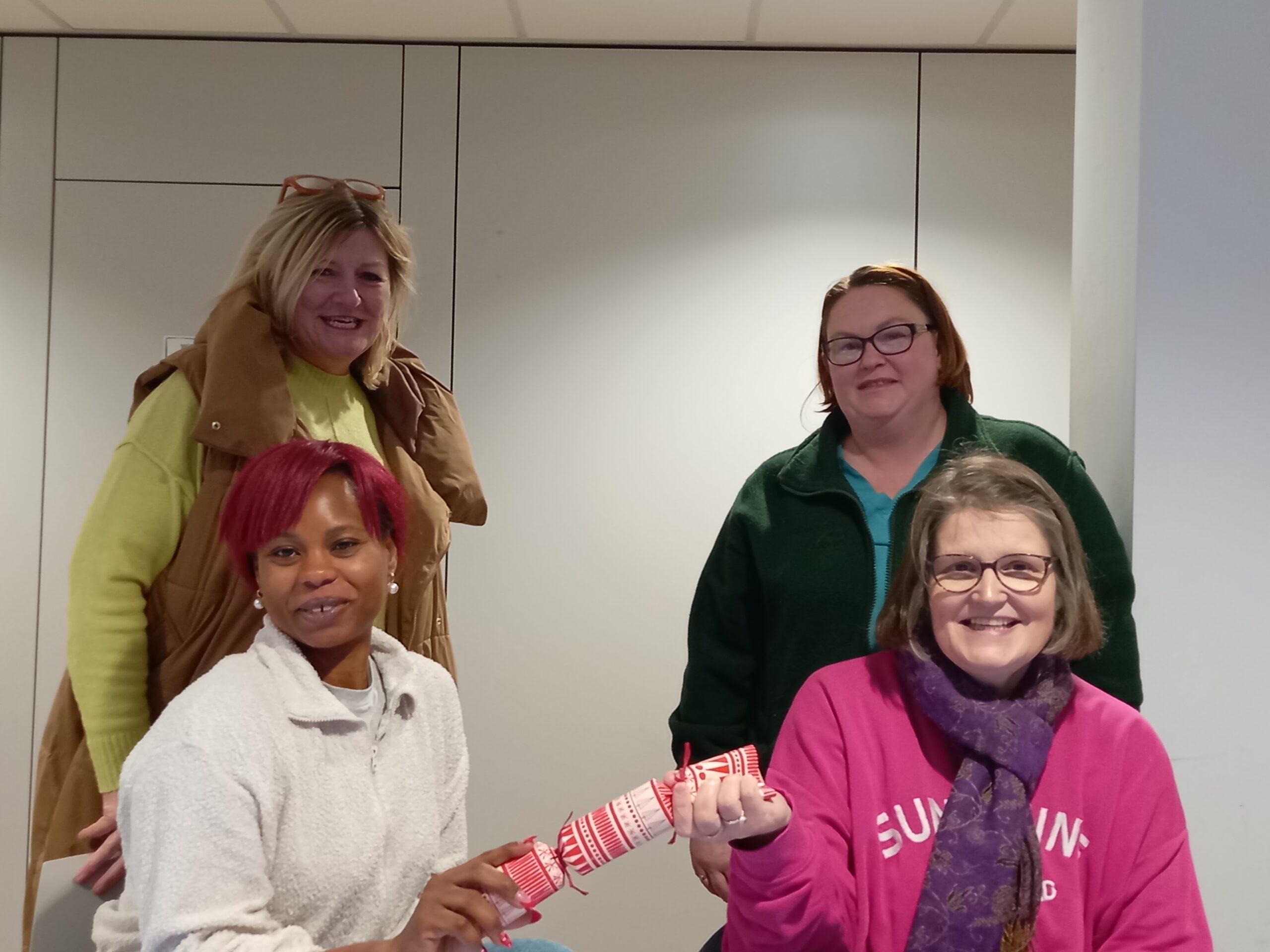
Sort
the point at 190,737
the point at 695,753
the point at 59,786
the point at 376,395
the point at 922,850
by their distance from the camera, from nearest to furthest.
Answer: the point at 190,737
the point at 922,850
the point at 59,786
the point at 695,753
the point at 376,395

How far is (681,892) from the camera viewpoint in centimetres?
331

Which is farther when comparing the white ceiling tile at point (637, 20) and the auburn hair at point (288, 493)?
the white ceiling tile at point (637, 20)

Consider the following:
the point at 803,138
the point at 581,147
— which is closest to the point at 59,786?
the point at 581,147

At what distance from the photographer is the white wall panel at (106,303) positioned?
3.30 m

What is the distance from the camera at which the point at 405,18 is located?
3.18 meters

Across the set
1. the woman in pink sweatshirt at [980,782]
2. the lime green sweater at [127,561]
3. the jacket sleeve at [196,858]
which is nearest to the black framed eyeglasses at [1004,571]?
the woman in pink sweatshirt at [980,782]

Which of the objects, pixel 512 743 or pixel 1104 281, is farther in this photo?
pixel 512 743

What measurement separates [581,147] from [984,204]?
4.11ft

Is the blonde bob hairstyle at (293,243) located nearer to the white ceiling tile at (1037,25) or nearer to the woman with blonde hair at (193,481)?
the woman with blonde hair at (193,481)

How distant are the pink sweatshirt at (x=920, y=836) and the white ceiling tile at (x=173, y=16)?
272 cm

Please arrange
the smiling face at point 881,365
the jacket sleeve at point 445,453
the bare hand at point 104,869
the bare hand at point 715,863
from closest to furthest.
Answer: the bare hand at point 104,869, the bare hand at point 715,863, the smiling face at point 881,365, the jacket sleeve at point 445,453

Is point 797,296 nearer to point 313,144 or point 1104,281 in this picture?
point 1104,281

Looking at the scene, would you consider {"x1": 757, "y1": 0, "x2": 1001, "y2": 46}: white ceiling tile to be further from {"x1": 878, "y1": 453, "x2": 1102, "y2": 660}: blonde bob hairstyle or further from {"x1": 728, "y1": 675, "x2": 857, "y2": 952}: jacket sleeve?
{"x1": 728, "y1": 675, "x2": 857, "y2": 952}: jacket sleeve

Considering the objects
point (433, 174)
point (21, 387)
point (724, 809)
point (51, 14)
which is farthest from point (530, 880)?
point (51, 14)
